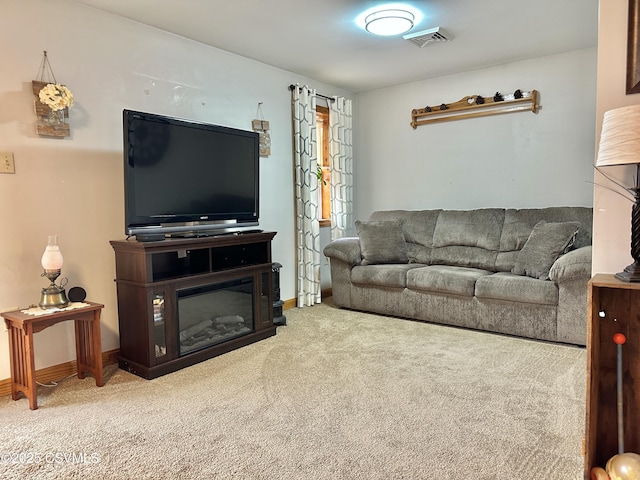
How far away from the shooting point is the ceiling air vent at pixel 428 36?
11.0 feet

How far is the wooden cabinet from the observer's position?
1.71 m

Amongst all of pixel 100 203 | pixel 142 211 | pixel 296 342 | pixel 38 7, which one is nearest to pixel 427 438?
pixel 296 342

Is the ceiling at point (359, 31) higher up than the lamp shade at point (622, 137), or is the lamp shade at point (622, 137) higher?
the ceiling at point (359, 31)

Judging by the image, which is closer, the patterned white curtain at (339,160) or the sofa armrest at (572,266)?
the sofa armrest at (572,266)

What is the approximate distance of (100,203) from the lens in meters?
2.97

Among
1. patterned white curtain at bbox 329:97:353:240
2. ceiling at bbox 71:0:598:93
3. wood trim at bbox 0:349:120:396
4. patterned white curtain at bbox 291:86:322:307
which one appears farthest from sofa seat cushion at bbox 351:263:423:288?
wood trim at bbox 0:349:120:396

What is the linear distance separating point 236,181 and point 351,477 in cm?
238

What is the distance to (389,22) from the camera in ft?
10.0

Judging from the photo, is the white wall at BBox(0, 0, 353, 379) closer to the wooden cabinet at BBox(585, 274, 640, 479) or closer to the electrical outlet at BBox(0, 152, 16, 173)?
the electrical outlet at BBox(0, 152, 16, 173)

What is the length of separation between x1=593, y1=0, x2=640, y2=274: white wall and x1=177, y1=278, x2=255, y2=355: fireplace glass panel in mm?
2321

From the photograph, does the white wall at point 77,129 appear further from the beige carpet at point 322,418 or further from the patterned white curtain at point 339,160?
the patterned white curtain at point 339,160

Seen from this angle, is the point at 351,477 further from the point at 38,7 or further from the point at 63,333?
the point at 38,7

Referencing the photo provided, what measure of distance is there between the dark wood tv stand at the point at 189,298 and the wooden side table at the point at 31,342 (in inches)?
8.8

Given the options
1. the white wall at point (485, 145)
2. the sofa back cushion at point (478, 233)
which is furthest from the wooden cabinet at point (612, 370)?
the white wall at point (485, 145)
